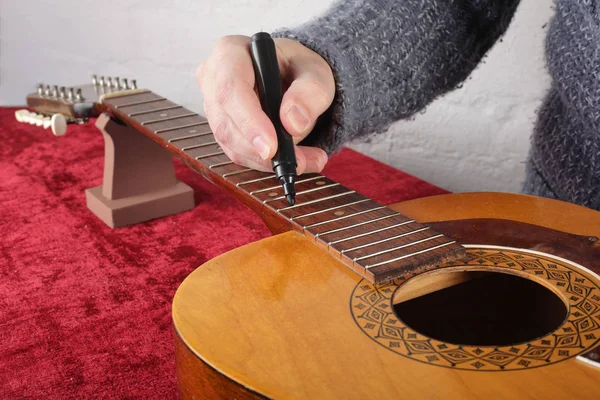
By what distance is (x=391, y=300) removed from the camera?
55 cm

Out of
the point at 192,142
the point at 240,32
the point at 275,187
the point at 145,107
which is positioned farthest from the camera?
the point at 240,32

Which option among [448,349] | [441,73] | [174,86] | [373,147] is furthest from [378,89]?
[174,86]

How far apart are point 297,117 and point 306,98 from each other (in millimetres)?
31

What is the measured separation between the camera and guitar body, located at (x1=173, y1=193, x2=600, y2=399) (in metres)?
0.44

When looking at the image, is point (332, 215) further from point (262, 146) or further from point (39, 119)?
point (39, 119)

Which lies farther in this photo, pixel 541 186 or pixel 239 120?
pixel 541 186

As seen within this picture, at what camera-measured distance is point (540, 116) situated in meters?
1.00

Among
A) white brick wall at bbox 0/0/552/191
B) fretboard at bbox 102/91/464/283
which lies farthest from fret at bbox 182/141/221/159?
white brick wall at bbox 0/0/552/191

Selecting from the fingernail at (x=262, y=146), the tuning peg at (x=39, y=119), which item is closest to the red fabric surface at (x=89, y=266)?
the tuning peg at (x=39, y=119)

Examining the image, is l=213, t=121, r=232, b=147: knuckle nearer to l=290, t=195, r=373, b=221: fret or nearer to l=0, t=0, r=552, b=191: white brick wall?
l=290, t=195, r=373, b=221: fret

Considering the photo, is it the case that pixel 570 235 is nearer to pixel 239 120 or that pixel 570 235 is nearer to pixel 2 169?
pixel 239 120

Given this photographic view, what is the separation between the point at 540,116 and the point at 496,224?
38 cm

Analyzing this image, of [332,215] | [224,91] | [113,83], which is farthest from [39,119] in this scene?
[332,215]

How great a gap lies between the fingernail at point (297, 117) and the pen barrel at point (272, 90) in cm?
1
